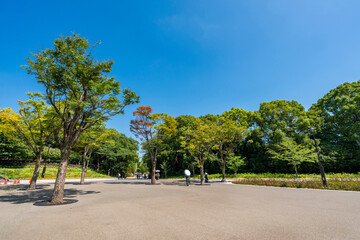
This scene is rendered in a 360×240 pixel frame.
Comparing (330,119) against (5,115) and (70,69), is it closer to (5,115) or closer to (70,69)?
(70,69)

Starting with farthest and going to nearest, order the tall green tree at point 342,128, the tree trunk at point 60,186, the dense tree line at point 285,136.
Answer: the tall green tree at point 342,128 → the dense tree line at point 285,136 → the tree trunk at point 60,186

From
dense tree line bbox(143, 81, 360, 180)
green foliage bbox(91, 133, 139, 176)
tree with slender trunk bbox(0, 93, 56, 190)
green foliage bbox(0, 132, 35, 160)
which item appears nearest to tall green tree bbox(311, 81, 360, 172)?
dense tree line bbox(143, 81, 360, 180)

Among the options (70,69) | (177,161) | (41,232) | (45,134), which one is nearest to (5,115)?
(45,134)

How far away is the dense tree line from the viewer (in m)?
22.8

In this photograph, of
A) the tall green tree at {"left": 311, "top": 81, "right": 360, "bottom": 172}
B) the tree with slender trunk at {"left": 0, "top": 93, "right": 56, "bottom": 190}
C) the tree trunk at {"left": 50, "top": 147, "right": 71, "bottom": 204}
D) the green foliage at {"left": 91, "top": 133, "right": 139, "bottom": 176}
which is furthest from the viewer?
the green foliage at {"left": 91, "top": 133, "right": 139, "bottom": 176}

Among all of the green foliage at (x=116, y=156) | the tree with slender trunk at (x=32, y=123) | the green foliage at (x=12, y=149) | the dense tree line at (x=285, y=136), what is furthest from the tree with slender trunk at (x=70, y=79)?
the green foliage at (x=116, y=156)

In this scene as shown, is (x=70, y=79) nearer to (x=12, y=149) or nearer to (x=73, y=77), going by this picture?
(x=73, y=77)

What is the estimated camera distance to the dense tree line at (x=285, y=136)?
22766 millimetres

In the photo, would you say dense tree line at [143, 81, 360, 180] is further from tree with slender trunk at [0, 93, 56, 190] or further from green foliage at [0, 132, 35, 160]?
green foliage at [0, 132, 35, 160]

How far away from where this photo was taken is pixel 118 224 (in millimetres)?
4586

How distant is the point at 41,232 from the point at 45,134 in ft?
42.7

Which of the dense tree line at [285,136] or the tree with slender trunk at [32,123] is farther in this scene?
the dense tree line at [285,136]

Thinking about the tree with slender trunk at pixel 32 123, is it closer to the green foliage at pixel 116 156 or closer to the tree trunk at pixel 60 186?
the tree trunk at pixel 60 186

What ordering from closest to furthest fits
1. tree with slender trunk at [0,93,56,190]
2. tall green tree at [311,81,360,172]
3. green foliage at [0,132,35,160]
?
tree with slender trunk at [0,93,56,190] → tall green tree at [311,81,360,172] → green foliage at [0,132,35,160]
